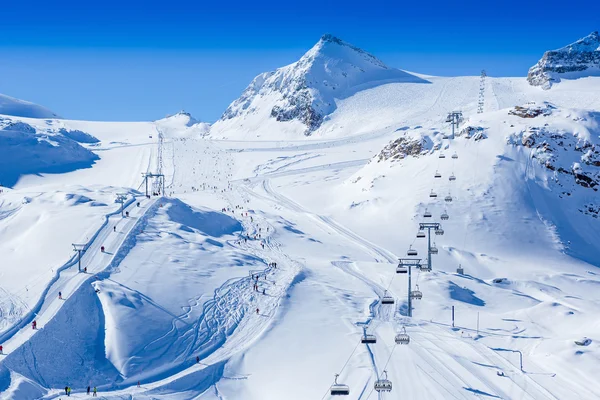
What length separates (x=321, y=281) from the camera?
57.6 metres

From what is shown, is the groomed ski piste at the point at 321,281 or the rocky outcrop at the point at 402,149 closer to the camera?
the groomed ski piste at the point at 321,281

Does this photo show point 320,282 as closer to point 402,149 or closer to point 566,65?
point 402,149

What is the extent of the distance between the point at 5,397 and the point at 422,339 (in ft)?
79.9

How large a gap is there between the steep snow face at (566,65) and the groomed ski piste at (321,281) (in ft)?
291

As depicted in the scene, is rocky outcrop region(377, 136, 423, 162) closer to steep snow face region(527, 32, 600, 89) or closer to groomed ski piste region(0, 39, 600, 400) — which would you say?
groomed ski piste region(0, 39, 600, 400)

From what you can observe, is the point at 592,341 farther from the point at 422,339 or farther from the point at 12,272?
the point at 12,272

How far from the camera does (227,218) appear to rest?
259 ft

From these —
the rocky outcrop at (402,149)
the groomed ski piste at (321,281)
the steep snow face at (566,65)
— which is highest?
the steep snow face at (566,65)

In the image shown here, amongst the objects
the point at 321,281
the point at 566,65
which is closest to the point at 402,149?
the point at 321,281

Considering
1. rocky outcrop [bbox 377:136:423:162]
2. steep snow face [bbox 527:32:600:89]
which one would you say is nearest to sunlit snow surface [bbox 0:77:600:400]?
rocky outcrop [bbox 377:136:423:162]

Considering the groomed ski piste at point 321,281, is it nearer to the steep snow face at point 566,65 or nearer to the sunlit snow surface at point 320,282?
the sunlit snow surface at point 320,282

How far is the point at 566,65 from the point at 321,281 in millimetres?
145485

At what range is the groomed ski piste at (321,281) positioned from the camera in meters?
37.5

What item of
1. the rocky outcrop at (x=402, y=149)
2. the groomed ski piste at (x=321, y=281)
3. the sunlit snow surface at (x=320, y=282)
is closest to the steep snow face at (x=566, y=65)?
the sunlit snow surface at (x=320, y=282)
